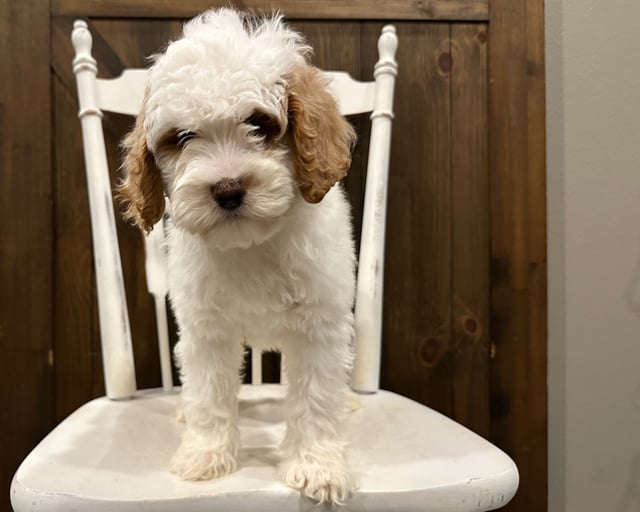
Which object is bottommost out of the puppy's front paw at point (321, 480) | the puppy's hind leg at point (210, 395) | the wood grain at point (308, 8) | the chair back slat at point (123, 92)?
the puppy's front paw at point (321, 480)

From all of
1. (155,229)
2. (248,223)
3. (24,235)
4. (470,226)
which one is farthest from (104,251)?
(470,226)

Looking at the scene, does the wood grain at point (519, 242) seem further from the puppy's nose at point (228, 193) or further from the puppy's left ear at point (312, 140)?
the puppy's nose at point (228, 193)

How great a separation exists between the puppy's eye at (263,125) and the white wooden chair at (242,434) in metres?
0.37

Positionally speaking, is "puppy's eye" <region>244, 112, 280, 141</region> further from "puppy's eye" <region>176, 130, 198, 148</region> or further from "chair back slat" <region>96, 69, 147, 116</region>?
"chair back slat" <region>96, 69, 147, 116</region>

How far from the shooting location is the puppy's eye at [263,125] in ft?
1.97

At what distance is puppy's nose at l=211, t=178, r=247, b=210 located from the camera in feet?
1.91

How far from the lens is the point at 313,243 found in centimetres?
69

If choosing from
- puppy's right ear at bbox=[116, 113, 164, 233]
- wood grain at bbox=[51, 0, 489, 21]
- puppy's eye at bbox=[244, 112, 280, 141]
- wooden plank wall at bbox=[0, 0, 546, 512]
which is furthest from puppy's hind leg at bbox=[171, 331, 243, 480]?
wood grain at bbox=[51, 0, 489, 21]

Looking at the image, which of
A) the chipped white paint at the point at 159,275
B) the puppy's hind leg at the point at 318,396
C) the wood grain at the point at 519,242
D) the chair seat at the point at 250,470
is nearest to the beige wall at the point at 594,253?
the wood grain at the point at 519,242

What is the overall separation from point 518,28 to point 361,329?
657mm

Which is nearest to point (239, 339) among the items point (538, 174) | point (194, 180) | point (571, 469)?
point (194, 180)

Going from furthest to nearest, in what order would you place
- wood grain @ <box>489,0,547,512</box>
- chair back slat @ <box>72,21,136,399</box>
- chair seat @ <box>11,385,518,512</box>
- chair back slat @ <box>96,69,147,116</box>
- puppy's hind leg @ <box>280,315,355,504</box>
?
wood grain @ <box>489,0,547,512</box> < chair back slat @ <box>96,69,147,116</box> < chair back slat @ <box>72,21,136,399</box> < puppy's hind leg @ <box>280,315,355,504</box> < chair seat @ <box>11,385,518,512</box>

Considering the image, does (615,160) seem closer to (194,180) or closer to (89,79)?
(194,180)

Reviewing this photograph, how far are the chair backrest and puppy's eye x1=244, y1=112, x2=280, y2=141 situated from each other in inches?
11.2
